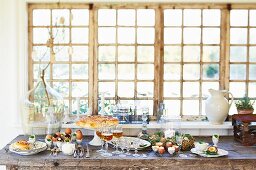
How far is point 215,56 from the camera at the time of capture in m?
5.28

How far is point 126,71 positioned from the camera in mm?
5289

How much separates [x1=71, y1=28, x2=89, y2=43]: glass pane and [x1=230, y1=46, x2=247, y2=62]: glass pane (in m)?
1.69

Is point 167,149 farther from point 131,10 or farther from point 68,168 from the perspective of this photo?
point 131,10

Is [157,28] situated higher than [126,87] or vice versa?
[157,28]

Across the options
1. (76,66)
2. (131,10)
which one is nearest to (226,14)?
(131,10)

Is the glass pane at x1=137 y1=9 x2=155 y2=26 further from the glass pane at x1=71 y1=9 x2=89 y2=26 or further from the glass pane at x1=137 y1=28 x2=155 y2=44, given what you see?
the glass pane at x1=71 y1=9 x2=89 y2=26

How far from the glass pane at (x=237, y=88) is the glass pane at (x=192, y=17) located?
816mm

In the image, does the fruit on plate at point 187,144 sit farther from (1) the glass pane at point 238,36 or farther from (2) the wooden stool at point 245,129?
(1) the glass pane at point 238,36

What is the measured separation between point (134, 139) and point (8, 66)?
5.46ft

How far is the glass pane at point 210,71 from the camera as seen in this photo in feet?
17.4

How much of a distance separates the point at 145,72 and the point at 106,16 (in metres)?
0.79

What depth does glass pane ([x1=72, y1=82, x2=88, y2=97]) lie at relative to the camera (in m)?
5.29

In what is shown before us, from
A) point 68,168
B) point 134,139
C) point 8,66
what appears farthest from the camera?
point 8,66

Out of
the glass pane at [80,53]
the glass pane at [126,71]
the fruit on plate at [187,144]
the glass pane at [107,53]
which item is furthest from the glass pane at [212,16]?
the fruit on plate at [187,144]
